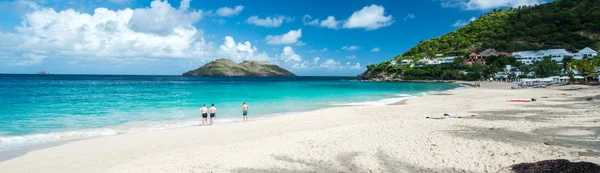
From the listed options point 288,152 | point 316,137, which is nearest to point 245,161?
point 288,152

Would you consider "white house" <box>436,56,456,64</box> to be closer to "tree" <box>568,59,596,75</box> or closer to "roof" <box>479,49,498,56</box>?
"roof" <box>479,49,498,56</box>

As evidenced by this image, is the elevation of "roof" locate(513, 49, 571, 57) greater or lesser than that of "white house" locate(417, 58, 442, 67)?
greater

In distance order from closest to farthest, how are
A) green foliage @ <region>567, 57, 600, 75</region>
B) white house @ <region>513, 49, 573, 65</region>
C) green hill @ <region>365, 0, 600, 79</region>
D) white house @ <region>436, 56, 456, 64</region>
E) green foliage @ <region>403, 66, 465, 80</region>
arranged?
green foliage @ <region>567, 57, 600, 75</region> < white house @ <region>513, 49, 573, 65</region> < green foliage @ <region>403, 66, 465, 80</region> < white house @ <region>436, 56, 456, 64</region> < green hill @ <region>365, 0, 600, 79</region>

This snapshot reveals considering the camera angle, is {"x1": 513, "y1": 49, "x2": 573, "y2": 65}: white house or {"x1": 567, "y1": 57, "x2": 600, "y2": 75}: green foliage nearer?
{"x1": 567, "y1": 57, "x2": 600, "y2": 75}: green foliage

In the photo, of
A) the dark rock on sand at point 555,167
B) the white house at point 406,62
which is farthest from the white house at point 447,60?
the dark rock on sand at point 555,167

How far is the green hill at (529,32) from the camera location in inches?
4368

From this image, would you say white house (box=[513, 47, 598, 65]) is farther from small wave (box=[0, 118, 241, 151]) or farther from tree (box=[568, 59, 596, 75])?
small wave (box=[0, 118, 241, 151])

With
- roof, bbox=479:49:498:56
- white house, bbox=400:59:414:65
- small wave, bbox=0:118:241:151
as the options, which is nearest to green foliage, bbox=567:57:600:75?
roof, bbox=479:49:498:56

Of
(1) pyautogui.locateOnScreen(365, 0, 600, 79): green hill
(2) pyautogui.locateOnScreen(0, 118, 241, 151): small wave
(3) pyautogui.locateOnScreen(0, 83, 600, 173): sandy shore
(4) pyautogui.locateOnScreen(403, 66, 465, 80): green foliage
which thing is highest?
(1) pyautogui.locateOnScreen(365, 0, 600, 79): green hill

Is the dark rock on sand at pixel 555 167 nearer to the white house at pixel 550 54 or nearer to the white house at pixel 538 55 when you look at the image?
the white house at pixel 550 54

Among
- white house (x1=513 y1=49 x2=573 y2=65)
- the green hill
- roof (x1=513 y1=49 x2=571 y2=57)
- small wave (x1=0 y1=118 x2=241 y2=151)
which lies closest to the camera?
small wave (x1=0 y1=118 x2=241 y2=151)

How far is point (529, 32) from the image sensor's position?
122m

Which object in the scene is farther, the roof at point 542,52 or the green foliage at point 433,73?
the green foliage at point 433,73

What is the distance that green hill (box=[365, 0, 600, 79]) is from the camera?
111m
